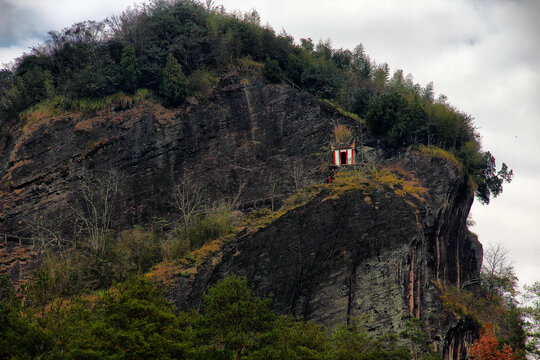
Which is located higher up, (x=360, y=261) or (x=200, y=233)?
(x=200, y=233)

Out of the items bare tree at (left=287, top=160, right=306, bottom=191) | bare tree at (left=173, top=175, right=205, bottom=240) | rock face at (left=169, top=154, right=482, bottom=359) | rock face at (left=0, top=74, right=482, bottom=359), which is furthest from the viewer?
bare tree at (left=173, top=175, right=205, bottom=240)

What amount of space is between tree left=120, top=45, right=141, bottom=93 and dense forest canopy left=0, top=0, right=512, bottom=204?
78 millimetres

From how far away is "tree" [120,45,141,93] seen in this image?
55281mm

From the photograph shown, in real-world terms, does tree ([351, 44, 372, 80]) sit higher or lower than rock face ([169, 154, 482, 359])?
higher

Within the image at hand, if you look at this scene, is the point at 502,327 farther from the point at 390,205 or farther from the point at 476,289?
the point at 390,205

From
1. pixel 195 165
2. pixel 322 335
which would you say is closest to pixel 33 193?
pixel 195 165

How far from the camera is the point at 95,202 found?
2010 inches

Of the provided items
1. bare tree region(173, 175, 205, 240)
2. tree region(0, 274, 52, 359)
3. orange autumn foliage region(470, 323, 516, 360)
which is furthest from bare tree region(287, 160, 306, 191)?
tree region(0, 274, 52, 359)

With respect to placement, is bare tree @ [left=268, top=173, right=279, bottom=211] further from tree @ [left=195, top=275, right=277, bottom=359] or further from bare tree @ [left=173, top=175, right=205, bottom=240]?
tree @ [left=195, top=275, right=277, bottom=359]

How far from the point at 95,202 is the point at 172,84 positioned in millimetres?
10847

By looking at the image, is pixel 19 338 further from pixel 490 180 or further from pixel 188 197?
pixel 490 180

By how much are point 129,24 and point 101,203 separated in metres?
16.5

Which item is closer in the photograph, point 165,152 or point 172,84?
point 165,152

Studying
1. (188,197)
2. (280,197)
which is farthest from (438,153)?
(188,197)
